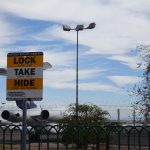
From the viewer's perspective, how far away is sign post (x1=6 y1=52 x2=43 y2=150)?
8633 millimetres

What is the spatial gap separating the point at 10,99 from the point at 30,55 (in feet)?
2.63

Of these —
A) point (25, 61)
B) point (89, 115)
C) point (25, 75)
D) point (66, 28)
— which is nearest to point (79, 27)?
point (66, 28)

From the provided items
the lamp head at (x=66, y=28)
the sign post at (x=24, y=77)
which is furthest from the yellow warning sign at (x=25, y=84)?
the lamp head at (x=66, y=28)

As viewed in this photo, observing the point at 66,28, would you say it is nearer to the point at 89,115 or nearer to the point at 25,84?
the point at 89,115

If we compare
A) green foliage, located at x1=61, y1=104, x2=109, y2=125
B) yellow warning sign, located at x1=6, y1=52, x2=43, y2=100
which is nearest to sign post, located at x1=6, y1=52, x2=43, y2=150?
yellow warning sign, located at x1=6, y1=52, x2=43, y2=100

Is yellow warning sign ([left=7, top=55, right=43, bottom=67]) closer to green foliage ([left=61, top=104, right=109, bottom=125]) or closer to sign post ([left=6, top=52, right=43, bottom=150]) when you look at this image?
sign post ([left=6, top=52, right=43, bottom=150])

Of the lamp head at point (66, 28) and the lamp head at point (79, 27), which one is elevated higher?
the lamp head at point (79, 27)

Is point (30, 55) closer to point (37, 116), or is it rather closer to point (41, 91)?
point (41, 91)

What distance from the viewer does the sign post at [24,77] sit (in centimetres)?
863

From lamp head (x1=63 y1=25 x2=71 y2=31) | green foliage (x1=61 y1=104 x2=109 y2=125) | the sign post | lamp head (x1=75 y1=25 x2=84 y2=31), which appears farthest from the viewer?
lamp head (x1=75 y1=25 x2=84 y2=31)

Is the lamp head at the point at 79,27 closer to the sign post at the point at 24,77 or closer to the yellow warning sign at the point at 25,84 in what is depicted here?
the sign post at the point at 24,77

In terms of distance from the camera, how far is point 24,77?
28.7 ft

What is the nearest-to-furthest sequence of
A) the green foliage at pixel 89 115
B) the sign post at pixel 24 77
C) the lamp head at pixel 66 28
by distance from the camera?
the sign post at pixel 24 77, the green foliage at pixel 89 115, the lamp head at pixel 66 28

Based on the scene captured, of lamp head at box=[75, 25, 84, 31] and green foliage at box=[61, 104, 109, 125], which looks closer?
green foliage at box=[61, 104, 109, 125]
